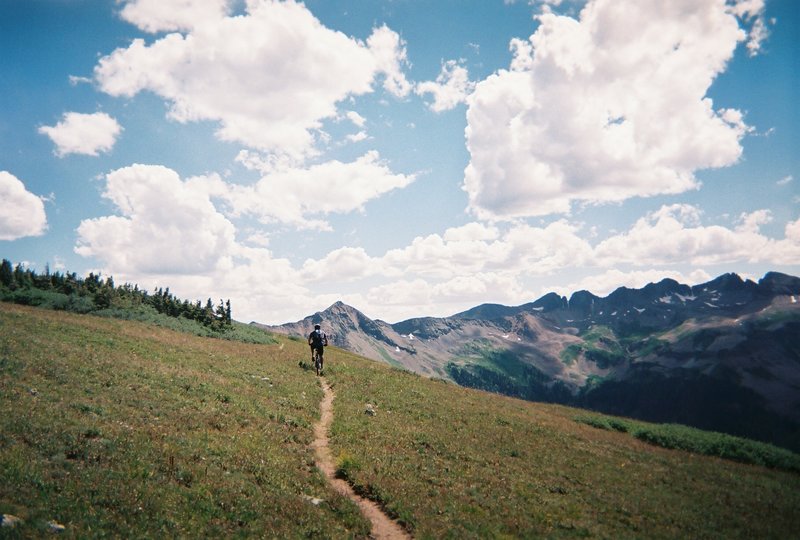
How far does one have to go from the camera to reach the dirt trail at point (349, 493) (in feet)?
46.2

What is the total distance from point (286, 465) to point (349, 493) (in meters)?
3.04

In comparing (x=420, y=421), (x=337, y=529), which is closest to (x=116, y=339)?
(x=420, y=421)

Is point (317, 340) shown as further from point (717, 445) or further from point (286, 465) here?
point (717, 445)

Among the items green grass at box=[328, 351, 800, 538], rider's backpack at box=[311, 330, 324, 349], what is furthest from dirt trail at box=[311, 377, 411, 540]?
rider's backpack at box=[311, 330, 324, 349]

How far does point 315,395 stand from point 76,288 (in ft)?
185

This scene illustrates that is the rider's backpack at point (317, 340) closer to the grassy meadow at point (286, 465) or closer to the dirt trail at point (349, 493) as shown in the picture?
the grassy meadow at point (286, 465)

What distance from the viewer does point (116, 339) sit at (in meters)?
34.2

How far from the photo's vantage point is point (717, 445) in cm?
3362

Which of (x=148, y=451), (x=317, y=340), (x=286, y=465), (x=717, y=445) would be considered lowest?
(x=717, y=445)

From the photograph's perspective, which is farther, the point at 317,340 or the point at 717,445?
the point at 317,340

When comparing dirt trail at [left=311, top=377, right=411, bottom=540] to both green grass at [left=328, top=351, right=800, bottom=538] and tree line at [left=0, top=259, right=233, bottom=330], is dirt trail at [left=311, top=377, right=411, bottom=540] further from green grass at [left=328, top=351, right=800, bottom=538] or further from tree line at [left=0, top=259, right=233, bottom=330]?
tree line at [left=0, top=259, right=233, bottom=330]

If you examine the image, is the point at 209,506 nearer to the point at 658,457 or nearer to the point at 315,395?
the point at 315,395

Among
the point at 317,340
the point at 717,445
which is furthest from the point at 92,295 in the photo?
the point at 717,445

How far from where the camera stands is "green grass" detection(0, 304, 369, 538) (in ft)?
38.3
